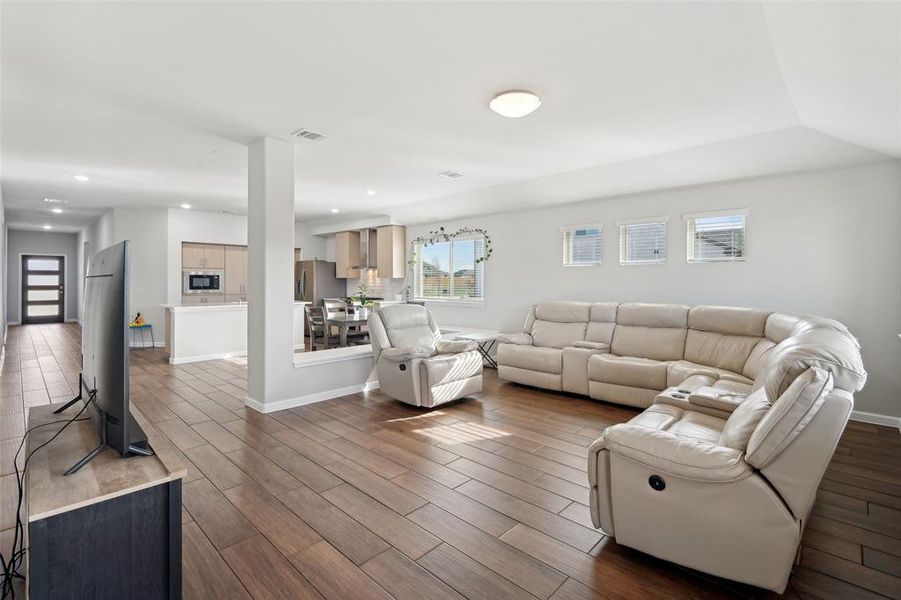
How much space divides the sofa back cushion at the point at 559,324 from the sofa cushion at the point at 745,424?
3327 millimetres

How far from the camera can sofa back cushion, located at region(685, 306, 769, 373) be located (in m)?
4.20

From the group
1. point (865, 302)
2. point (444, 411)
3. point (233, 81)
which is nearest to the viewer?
point (233, 81)

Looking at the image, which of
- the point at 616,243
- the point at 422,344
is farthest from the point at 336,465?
the point at 616,243

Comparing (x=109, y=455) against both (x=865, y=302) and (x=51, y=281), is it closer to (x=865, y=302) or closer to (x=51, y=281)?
(x=865, y=302)

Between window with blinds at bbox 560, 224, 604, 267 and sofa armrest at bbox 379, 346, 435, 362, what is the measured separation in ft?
8.79

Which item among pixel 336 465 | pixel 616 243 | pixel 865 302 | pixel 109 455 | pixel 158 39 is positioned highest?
pixel 158 39

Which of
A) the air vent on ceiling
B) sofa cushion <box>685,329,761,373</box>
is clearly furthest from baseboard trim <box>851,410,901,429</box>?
the air vent on ceiling

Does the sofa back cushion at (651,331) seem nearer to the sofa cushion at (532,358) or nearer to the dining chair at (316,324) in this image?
the sofa cushion at (532,358)

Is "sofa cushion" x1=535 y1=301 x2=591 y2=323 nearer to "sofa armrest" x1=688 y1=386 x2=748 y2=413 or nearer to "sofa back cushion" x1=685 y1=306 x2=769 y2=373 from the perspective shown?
"sofa back cushion" x1=685 y1=306 x2=769 y2=373

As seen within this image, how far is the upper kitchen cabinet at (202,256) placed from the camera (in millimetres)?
8477

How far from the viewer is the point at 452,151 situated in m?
4.53

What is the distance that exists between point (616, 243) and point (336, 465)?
437 cm

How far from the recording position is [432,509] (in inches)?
96.7

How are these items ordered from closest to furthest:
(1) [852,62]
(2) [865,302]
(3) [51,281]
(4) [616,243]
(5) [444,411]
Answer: (1) [852,62]
(2) [865,302]
(5) [444,411]
(4) [616,243]
(3) [51,281]
